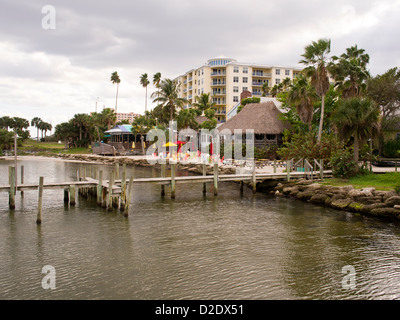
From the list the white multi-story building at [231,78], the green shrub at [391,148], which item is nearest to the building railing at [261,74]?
the white multi-story building at [231,78]

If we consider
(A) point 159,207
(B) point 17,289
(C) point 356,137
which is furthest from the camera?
(C) point 356,137

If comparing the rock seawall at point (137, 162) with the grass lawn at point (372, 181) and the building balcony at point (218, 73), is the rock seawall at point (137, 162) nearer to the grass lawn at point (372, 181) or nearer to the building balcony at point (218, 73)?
the grass lawn at point (372, 181)

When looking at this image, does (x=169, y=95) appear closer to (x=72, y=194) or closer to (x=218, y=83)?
(x=72, y=194)

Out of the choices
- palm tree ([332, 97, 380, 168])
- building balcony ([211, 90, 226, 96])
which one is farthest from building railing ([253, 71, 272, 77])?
palm tree ([332, 97, 380, 168])

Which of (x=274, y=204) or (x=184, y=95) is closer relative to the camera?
(x=274, y=204)

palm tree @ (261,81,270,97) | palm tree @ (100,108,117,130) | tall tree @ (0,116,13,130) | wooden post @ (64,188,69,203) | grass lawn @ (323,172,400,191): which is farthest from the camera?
tall tree @ (0,116,13,130)

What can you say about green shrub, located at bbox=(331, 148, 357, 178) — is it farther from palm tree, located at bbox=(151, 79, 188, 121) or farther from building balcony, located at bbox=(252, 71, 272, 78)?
building balcony, located at bbox=(252, 71, 272, 78)

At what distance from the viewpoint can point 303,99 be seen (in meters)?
34.2

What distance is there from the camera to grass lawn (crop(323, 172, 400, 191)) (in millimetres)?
19722

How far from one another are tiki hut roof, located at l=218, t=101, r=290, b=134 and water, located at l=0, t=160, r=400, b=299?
2054 cm
